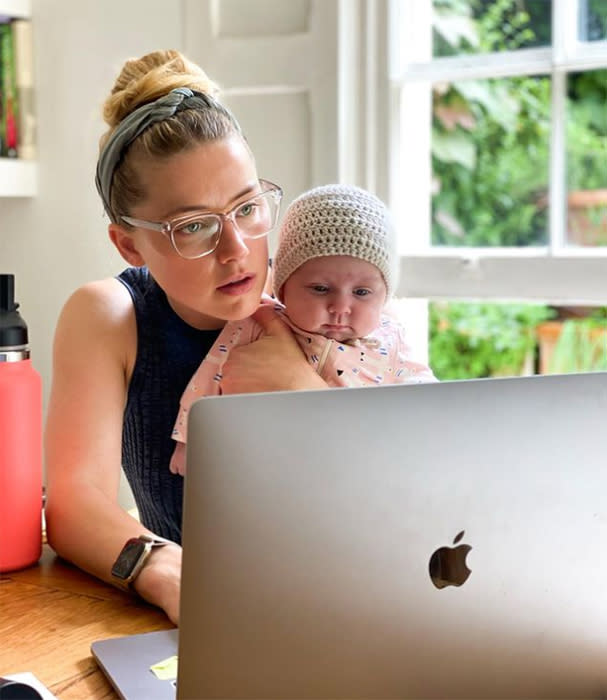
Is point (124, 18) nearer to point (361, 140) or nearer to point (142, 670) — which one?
point (361, 140)

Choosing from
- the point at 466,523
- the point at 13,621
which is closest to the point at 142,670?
the point at 13,621

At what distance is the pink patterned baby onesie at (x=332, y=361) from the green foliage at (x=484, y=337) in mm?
3323

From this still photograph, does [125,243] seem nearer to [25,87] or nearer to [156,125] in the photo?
[156,125]

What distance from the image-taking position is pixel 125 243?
1628mm

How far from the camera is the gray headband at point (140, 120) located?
60.8 inches

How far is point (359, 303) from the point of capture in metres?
1.53

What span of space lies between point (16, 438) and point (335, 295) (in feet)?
1.59

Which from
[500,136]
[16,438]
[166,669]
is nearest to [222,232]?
[16,438]

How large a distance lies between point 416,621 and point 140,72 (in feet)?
3.89

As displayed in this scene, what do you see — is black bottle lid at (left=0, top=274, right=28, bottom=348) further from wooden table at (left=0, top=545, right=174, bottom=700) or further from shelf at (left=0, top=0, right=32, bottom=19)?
shelf at (left=0, top=0, right=32, bottom=19)

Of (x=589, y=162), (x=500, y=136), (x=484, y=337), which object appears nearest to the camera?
(x=589, y=162)

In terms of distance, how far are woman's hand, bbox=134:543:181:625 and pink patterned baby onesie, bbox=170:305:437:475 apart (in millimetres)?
305

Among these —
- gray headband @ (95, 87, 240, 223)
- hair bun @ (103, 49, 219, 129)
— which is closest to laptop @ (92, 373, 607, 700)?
gray headband @ (95, 87, 240, 223)

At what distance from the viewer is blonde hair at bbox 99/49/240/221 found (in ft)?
4.97
